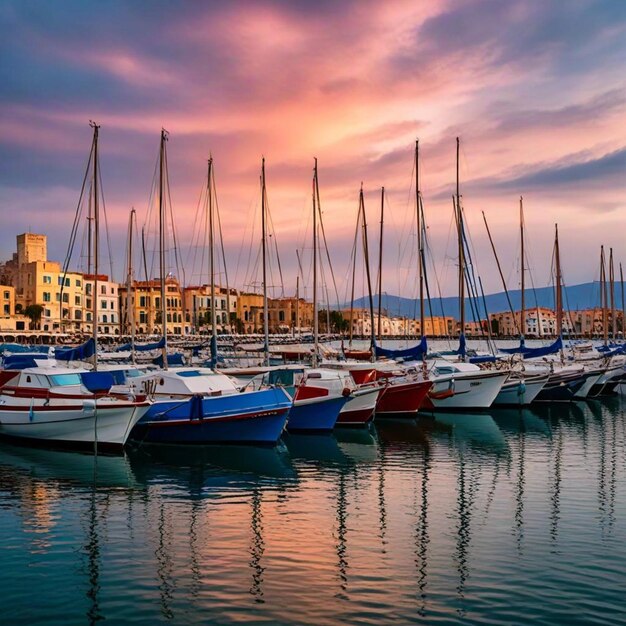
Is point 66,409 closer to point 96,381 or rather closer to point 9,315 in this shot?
point 96,381

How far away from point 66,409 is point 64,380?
1.91m

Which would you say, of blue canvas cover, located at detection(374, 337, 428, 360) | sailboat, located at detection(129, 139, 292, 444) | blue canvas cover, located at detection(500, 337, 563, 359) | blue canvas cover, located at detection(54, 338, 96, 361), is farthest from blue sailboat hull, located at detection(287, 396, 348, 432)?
blue canvas cover, located at detection(500, 337, 563, 359)

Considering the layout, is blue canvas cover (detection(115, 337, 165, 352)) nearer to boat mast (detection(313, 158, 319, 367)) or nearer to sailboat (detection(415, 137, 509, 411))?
boat mast (detection(313, 158, 319, 367))

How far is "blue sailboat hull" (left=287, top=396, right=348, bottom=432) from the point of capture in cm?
3133

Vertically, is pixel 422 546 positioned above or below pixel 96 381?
below

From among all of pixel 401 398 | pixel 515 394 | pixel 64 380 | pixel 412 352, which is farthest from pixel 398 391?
pixel 64 380

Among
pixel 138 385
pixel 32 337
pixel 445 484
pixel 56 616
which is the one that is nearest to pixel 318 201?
pixel 138 385

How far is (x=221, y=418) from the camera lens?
87.6 ft

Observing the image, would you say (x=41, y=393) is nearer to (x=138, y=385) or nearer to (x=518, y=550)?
(x=138, y=385)

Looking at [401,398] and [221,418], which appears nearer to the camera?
[221,418]

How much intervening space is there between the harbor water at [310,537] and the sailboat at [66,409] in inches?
36.7

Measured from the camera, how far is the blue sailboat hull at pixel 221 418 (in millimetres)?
26781

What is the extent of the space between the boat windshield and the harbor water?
8.82 ft

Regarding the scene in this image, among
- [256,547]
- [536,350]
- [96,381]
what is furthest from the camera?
[536,350]
